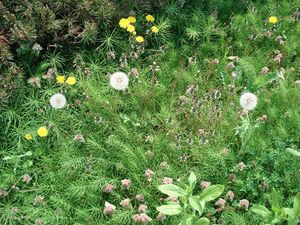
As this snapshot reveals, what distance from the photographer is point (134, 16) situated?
4422 mm

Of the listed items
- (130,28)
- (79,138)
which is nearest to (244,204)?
(79,138)

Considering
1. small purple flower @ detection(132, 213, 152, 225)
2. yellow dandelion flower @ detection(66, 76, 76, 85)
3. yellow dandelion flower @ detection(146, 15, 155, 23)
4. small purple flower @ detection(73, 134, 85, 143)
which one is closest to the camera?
small purple flower @ detection(132, 213, 152, 225)

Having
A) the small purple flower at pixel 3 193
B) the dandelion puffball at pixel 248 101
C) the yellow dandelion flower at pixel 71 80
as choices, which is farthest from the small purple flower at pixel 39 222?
the dandelion puffball at pixel 248 101

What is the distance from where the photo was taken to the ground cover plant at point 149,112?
3449mm

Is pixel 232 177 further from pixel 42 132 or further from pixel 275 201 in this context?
pixel 42 132

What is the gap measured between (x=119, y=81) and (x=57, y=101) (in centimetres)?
48

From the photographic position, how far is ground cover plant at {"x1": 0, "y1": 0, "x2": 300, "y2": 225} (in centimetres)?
345

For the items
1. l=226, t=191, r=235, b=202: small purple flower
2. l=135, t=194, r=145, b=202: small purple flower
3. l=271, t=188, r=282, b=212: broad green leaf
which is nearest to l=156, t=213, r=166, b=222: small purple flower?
l=135, t=194, r=145, b=202: small purple flower

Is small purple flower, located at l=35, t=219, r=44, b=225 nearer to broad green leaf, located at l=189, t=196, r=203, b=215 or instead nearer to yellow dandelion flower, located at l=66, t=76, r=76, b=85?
broad green leaf, located at l=189, t=196, r=203, b=215

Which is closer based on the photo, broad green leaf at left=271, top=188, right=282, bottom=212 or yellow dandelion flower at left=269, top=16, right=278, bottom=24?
broad green leaf at left=271, top=188, right=282, bottom=212

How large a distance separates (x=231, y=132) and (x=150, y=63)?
983 millimetres

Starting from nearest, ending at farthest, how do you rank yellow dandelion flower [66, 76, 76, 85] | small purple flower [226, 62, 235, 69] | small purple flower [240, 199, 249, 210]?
small purple flower [240, 199, 249, 210], yellow dandelion flower [66, 76, 76, 85], small purple flower [226, 62, 235, 69]

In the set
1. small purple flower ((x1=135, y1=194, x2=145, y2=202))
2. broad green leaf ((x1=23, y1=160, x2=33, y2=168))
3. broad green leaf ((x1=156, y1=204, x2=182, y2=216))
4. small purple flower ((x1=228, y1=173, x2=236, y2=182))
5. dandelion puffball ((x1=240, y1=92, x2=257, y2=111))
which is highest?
dandelion puffball ((x1=240, y1=92, x2=257, y2=111))

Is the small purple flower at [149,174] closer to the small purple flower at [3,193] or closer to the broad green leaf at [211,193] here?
the broad green leaf at [211,193]
